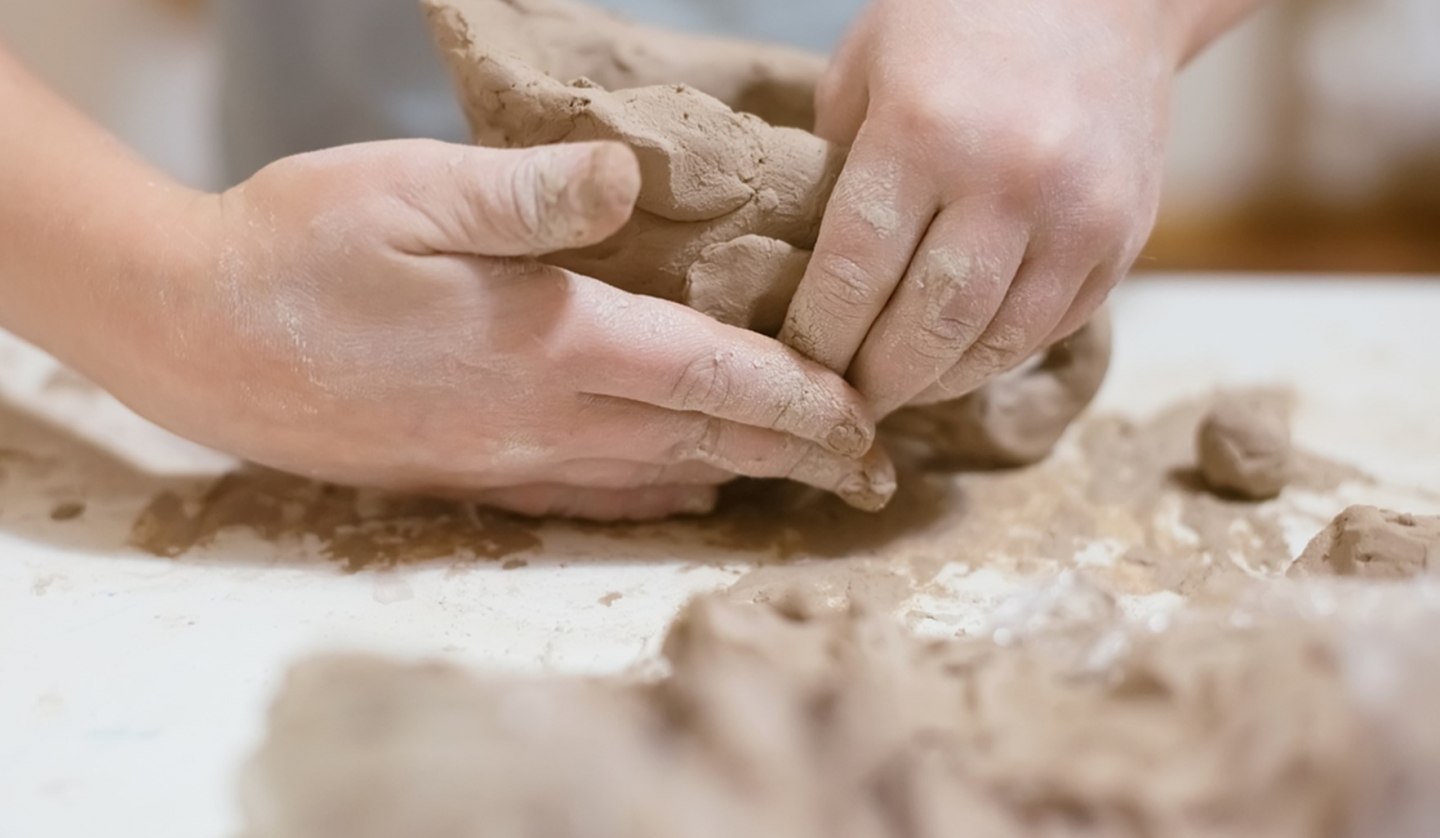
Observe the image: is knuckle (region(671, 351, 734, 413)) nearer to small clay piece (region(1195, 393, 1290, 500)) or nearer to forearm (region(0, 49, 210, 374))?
forearm (region(0, 49, 210, 374))

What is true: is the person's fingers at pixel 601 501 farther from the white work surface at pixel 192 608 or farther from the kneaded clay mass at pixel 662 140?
the kneaded clay mass at pixel 662 140

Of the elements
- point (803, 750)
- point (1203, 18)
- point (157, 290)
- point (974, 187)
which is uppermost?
point (1203, 18)

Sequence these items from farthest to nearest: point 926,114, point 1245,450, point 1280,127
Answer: point 1280,127
point 1245,450
point 926,114

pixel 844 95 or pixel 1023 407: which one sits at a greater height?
pixel 844 95

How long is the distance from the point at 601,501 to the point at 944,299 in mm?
374

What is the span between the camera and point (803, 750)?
0.51 m

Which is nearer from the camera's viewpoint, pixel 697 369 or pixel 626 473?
pixel 697 369

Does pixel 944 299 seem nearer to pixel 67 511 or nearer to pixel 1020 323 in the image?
pixel 1020 323

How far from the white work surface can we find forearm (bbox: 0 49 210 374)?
17 cm

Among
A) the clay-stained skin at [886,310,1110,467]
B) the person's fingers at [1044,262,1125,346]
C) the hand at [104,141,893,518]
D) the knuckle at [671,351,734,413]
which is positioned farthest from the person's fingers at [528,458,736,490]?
the person's fingers at [1044,262,1125,346]

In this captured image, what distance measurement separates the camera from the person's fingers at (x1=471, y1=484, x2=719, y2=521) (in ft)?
3.47

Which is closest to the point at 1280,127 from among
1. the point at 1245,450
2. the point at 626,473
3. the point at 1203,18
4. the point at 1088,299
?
the point at 1203,18

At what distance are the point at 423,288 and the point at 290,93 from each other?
3.28ft

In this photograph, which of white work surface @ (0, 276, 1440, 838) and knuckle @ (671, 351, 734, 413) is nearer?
white work surface @ (0, 276, 1440, 838)
